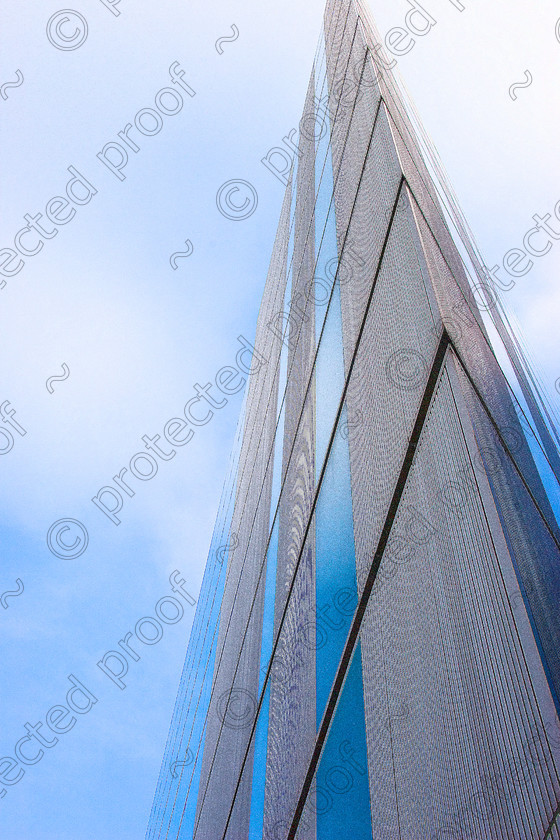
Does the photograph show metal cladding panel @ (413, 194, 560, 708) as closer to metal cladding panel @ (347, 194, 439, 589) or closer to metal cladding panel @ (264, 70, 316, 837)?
metal cladding panel @ (347, 194, 439, 589)

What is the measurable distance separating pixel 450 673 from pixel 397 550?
1.05 meters

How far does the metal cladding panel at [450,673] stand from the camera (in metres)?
2.53

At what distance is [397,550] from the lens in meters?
4.06

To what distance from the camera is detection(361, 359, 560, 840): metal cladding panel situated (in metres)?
2.53

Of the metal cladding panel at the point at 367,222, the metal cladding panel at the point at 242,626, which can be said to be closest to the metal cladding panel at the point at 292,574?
the metal cladding panel at the point at 242,626

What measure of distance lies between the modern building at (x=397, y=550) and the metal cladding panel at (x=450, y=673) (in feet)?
0.04

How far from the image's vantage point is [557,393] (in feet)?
23.0

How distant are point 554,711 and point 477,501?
99 centimetres

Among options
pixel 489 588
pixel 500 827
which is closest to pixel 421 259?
pixel 489 588

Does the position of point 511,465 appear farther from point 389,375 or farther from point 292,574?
point 292,574

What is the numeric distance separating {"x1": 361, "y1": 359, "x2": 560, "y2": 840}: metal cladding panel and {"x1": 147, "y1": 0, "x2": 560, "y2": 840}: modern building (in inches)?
0.4

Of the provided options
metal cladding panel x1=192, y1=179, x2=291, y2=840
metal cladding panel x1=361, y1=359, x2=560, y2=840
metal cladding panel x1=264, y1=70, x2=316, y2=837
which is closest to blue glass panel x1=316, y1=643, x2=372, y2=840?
metal cladding panel x1=361, y1=359, x2=560, y2=840

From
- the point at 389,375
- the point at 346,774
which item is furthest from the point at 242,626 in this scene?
the point at 389,375

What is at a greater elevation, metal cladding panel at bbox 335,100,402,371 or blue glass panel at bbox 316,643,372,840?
metal cladding panel at bbox 335,100,402,371
